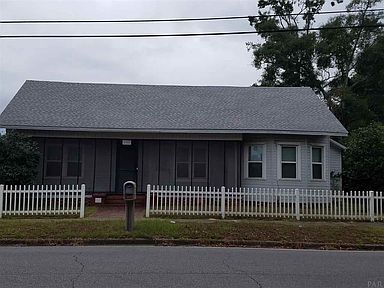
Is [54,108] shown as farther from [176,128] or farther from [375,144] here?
[375,144]

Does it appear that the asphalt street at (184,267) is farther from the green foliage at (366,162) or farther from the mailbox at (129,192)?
the green foliage at (366,162)

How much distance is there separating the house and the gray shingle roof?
43 mm

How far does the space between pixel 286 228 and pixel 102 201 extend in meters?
8.36

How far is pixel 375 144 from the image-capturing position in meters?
19.5

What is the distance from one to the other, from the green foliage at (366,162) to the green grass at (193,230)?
6.56 m

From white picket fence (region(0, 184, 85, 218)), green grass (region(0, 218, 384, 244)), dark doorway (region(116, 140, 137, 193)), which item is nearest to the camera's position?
green grass (region(0, 218, 384, 244))

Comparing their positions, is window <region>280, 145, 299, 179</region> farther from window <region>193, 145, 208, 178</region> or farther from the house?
window <region>193, 145, 208, 178</region>

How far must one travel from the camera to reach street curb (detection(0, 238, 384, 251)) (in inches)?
413

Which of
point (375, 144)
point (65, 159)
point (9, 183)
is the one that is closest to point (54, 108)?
point (65, 159)

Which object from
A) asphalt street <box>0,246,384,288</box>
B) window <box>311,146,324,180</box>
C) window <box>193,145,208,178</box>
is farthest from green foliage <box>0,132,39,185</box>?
window <box>311,146,324,180</box>

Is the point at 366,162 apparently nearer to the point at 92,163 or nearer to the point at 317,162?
the point at 317,162

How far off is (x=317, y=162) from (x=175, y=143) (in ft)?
20.1

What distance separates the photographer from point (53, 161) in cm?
1934

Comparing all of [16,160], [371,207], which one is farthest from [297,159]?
[16,160]
